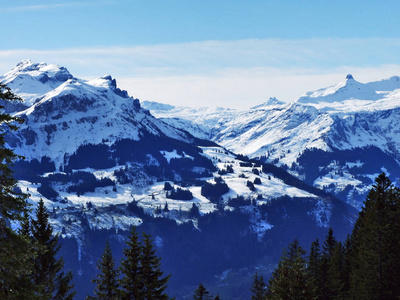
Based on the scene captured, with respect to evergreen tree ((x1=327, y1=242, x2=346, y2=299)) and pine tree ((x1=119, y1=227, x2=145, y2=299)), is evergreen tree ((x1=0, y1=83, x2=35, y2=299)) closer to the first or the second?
pine tree ((x1=119, y1=227, x2=145, y2=299))

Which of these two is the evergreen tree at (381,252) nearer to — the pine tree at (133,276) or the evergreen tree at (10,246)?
the pine tree at (133,276)

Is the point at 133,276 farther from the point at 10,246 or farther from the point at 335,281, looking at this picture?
the point at 335,281

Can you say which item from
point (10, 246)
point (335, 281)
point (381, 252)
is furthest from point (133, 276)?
point (335, 281)

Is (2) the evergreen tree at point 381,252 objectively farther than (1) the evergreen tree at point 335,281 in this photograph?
No

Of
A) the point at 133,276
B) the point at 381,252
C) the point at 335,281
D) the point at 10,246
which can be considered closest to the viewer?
the point at 10,246

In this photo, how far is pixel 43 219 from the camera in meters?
43.2

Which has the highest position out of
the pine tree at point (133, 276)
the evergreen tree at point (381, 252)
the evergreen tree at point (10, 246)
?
the evergreen tree at point (381, 252)

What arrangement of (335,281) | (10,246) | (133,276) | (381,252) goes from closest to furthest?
(10,246)
(133,276)
(381,252)
(335,281)

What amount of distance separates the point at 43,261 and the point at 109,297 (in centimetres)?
969

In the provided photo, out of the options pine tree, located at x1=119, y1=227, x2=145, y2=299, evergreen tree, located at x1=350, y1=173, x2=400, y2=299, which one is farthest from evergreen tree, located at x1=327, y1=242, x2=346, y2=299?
pine tree, located at x1=119, y1=227, x2=145, y2=299

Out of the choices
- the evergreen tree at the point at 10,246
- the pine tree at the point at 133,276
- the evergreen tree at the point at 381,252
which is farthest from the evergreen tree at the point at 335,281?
the evergreen tree at the point at 10,246

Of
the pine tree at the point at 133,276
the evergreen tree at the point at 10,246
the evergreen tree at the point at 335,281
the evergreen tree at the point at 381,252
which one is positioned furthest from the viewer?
the evergreen tree at the point at 335,281

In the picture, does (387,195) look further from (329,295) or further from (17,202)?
(17,202)

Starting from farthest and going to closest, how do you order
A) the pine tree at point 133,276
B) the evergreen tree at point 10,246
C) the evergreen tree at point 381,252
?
the evergreen tree at point 381,252
the pine tree at point 133,276
the evergreen tree at point 10,246
